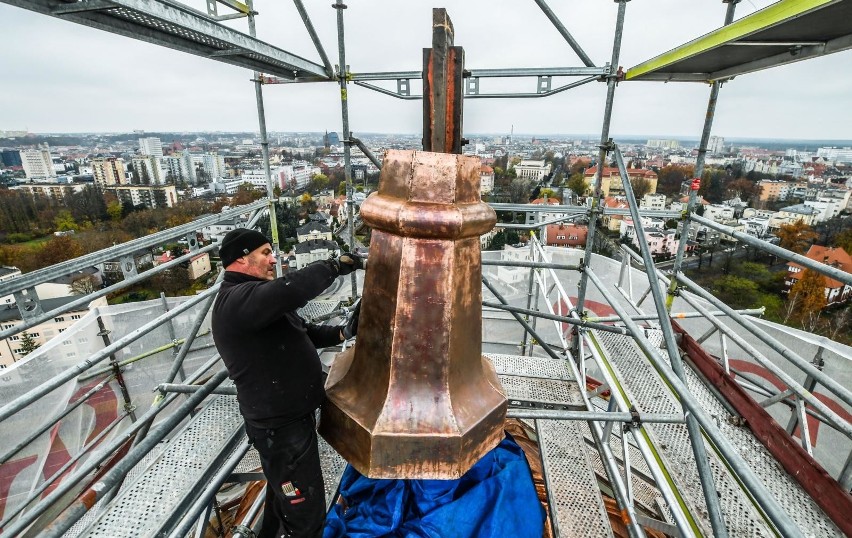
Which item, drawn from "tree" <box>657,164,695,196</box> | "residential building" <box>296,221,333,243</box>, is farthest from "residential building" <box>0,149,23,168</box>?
"tree" <box>657,164,695,196</box>

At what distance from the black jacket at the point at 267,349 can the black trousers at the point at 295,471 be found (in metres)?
0.10

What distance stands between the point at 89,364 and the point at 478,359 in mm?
2256

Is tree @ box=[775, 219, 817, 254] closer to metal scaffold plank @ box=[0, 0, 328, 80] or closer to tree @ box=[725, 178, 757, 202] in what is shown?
tree @ box=[725, 178, 757, 202]

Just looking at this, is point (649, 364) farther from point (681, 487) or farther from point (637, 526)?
point (637, 526)

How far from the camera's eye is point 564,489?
10.1ft

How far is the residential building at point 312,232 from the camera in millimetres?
36766

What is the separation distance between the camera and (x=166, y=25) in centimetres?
235

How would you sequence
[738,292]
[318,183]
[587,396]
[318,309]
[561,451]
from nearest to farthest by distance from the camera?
[561,451] < [587,396] < [318,309] < [738,292] < [318,183]

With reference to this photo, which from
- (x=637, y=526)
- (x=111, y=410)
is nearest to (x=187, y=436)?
(x=637, y=526)

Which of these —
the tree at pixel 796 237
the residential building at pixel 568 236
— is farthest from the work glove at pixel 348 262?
the tree at pixel 796 237

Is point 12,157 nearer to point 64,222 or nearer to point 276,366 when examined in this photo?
point 64,222

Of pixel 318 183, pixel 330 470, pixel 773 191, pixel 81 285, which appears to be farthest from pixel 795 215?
pixel 81 285

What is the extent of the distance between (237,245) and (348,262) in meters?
0.70

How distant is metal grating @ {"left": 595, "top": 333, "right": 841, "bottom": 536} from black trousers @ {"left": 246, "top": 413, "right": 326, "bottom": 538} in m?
2.37
